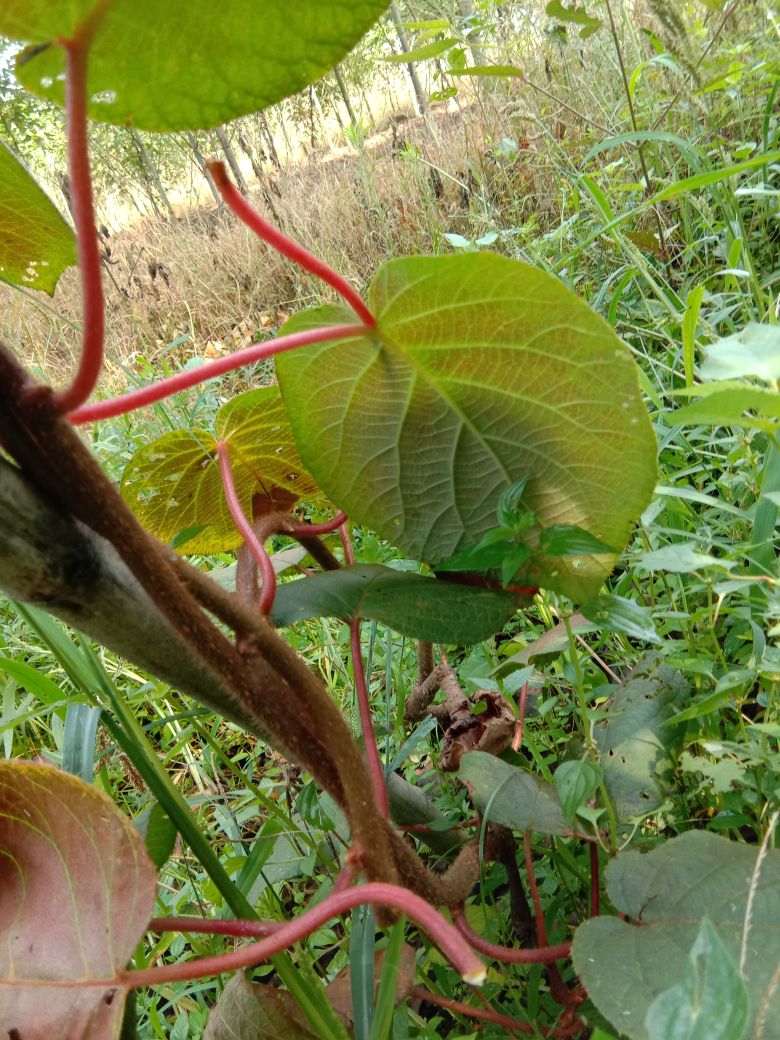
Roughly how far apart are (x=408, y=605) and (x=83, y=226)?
35 cm

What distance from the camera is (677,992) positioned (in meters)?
0.27

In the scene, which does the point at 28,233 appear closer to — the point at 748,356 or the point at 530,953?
the point at 748,356

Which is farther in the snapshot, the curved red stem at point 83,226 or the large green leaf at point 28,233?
the large green leaf at point 28,233

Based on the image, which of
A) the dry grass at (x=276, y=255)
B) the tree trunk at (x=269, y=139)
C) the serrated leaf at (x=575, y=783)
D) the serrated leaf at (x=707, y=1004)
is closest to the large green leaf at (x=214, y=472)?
the serrated leaf at (x=575, y=783)

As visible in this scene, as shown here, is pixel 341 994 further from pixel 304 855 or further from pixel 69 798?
pixel 69 798

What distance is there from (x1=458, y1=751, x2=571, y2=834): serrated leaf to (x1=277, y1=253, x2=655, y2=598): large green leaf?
0.46ft

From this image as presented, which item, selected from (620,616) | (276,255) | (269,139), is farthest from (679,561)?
(269,139)

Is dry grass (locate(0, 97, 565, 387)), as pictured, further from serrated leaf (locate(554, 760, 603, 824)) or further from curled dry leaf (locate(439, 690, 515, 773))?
serrated leaf (locate(554, 760, 603, 824))

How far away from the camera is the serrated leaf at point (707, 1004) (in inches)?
10.0

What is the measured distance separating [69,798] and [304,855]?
0.39 m

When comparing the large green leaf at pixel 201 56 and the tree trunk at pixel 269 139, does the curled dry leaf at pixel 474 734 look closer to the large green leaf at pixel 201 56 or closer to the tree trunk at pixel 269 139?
the large green leaf at pixel 201 56

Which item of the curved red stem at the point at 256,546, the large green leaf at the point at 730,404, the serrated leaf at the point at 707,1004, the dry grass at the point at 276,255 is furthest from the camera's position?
the dry grass at the point at 276,255

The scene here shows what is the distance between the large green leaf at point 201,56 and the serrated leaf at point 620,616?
0.38 meters

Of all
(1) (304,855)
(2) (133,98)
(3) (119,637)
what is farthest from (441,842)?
(2) (133,98)
